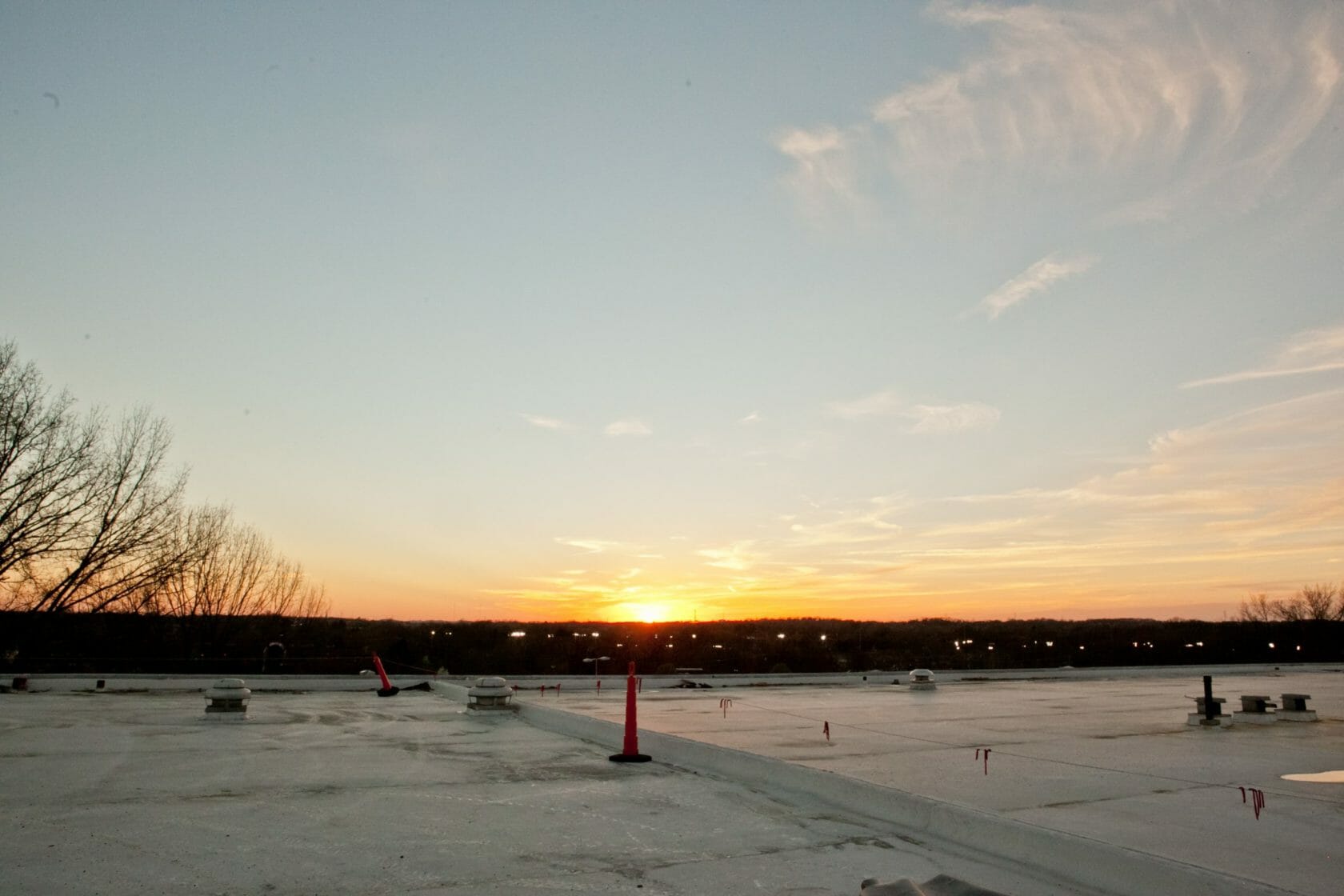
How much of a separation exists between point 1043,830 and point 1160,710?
47.0ft

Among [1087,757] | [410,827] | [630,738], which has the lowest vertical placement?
[1087,757]

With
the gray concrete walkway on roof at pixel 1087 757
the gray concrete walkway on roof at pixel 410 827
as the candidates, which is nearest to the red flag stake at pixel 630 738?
the gray concrete walkway on roof at pixel 410 827

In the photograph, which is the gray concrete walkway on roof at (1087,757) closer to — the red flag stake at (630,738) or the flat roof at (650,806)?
the flat roof at (650,806)

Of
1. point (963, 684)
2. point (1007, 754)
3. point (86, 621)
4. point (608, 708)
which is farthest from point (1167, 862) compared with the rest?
point (86, 621)

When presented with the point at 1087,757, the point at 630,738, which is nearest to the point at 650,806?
the point at 630,738

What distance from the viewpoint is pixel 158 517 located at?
3425 cm

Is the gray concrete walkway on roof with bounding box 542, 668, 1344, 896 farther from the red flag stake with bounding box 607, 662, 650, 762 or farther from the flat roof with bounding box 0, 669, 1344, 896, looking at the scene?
the red flag stake with bounding box 607, 662, 650, 762

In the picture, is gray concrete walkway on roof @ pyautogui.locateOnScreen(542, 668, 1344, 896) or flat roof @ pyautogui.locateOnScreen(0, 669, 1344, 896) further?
gray concrete walkway on roof @ pyautogui.locateOnScreen(542, 668, 1344, 896)

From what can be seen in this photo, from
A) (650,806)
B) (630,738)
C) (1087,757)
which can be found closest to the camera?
(650,806)

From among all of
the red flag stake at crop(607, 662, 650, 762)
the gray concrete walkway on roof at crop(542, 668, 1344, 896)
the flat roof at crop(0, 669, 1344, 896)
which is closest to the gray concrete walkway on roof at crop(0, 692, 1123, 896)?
the flat roof at crop(0, 669, 1344, 896)

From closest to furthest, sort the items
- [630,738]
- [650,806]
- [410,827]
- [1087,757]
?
[410,827]
[650,806]
[630,738]
[1087,757]

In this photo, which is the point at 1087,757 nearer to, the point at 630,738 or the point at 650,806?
the point at 630,738

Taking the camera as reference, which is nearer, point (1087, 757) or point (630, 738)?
point (630, 738)

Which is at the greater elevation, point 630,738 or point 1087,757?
point 630,738
